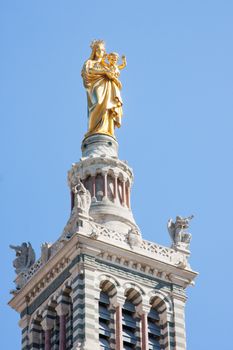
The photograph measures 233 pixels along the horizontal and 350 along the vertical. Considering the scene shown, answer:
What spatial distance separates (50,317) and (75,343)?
4.02 meters

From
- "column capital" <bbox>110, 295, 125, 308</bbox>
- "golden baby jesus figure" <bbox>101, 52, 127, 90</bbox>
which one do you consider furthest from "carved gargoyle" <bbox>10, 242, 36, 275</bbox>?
"golden baby jesus figure" <bbox>101, 52, 127, 90</bbox>

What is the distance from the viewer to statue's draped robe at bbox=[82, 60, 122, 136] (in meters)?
81.4

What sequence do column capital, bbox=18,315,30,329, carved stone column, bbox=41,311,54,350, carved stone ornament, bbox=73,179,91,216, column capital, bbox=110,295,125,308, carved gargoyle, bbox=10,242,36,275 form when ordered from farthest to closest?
carved gargoyle, bbox=10,242,36,275
column capital, bbox=18,315,30,329
carved stone ornament, bbox=73,179,91,216
carved stone column, bbox=41,311,54,350
column capital, bbox=110,295,125,308

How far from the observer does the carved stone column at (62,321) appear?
72475 millimetres

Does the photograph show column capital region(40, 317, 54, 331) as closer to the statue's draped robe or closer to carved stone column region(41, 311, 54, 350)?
carved stone column region(41, 311, 54, 350)

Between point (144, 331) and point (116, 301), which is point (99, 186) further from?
point (144, 331)

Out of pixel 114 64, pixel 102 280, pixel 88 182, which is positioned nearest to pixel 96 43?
pixel 114 64

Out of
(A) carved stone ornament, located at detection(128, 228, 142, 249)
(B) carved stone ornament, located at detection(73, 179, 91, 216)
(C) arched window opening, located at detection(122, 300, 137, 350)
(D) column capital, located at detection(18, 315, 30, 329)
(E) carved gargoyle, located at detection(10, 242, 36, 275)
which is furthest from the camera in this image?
(E) carved gargoyle, located at detection(10, 242, 36, 275)

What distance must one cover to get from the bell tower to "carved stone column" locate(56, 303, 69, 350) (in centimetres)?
4

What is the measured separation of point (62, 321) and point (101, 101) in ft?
43.3

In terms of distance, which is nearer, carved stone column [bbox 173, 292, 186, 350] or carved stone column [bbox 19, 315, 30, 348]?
carved stone column [bbox 173, 292, 186, 350]

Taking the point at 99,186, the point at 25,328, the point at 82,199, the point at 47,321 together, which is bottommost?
the point at 47,321

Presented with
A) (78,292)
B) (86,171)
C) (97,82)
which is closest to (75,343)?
(78,292)

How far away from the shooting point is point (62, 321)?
73188 millimetres
